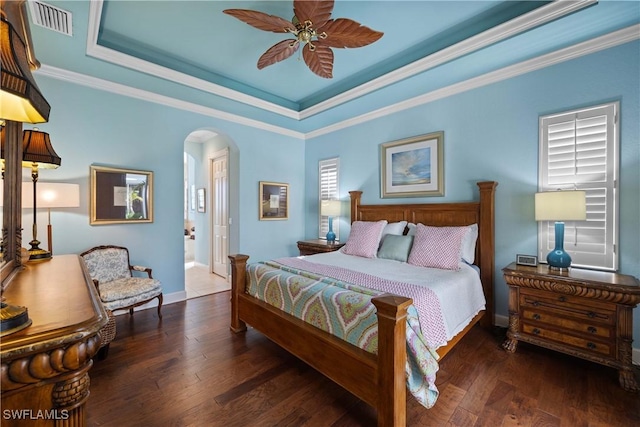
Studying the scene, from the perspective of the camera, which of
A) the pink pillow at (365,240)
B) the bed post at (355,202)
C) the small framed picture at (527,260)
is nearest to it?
the small framed picture at (527,260)

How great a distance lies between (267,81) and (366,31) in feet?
6.49

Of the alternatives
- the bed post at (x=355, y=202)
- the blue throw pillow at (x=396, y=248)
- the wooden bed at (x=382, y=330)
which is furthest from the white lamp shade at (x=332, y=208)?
the blue throw pillow at (x=396, y=248)

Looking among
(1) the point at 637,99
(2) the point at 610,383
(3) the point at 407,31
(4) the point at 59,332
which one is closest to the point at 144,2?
(3) the point at 407,31

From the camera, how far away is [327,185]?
16.4 ft

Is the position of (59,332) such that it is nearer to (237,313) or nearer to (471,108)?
(237,313)

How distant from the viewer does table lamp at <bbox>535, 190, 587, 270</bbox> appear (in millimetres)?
2256

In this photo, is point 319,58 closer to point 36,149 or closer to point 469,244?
point 36,149

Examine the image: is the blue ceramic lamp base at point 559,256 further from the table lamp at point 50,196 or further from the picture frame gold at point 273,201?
the table lamp at point 50,196

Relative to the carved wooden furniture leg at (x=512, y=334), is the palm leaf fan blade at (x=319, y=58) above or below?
above

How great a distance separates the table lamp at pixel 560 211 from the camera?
88.8 inches

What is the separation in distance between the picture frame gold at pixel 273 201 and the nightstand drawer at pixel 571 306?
3739mm

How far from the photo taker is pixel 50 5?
2.04 meters

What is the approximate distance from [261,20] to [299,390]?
9.04 feet

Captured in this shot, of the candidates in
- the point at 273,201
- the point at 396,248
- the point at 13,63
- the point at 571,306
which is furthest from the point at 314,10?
the point at 273,201
